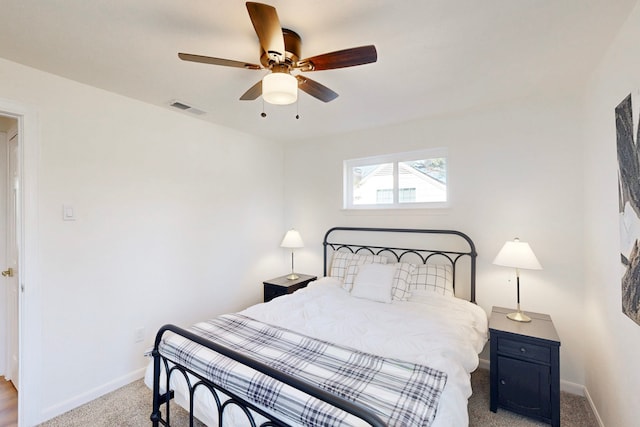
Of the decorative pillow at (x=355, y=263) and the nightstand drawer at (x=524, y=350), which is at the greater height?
the decorative pillow at (x=355, y=263)

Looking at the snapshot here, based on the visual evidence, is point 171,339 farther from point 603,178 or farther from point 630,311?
point 603,178

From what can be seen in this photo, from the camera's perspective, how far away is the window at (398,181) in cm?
311

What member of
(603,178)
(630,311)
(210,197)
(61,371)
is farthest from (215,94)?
(630,311)

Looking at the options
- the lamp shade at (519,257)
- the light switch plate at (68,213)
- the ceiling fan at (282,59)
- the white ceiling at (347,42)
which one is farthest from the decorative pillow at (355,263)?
the light switch plate at (68,213)

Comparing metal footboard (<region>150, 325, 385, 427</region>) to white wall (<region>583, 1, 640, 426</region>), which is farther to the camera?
white wall (<region>583, 1, 640, 426</region>)

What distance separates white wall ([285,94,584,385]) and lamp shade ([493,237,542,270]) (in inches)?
13.6

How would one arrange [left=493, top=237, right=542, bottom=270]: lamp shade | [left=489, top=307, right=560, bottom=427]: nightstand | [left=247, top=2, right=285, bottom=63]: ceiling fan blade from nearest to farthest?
[left=247, top=2, right=285, bottom=63]: ceiling fan blade
[left=489, top=307, right=560, bottom=427]: nightstand
[left=493, top=237, right=542, bottom=270]: lamp shade

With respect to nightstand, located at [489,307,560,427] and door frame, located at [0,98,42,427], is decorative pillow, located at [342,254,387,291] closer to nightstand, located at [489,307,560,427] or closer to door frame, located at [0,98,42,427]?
nightstand, located at [489,307,560,427]

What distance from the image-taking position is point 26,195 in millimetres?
2006

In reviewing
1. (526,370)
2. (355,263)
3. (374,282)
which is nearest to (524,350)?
(526,370)

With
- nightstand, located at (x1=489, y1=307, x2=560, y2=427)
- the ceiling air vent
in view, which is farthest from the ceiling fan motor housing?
nightstand, located at (x1=489, y1=307, x2=560, y2=427)

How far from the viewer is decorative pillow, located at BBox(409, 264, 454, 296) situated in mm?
2730

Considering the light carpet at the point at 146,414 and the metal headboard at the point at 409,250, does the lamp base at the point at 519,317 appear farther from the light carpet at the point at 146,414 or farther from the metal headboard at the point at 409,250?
the light carpet at the point at 146,414

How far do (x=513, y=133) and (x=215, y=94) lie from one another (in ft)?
8.73
